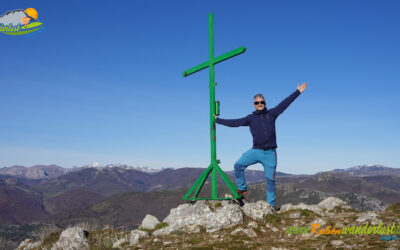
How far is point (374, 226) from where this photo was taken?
7.96 meters

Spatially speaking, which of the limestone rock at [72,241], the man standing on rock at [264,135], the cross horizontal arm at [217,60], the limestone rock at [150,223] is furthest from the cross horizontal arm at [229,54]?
the limestone rock at [72,241]

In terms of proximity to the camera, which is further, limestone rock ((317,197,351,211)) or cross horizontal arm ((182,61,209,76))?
limestone rock ((317,197,351,211))

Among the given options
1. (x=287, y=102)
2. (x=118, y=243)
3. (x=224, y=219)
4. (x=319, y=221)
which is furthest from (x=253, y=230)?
(x=118, y=243)

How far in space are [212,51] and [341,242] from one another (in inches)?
276

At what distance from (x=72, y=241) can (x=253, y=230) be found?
6.24 m

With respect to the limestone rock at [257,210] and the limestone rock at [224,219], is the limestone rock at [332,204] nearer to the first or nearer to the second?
the limestone rock at [257,210]

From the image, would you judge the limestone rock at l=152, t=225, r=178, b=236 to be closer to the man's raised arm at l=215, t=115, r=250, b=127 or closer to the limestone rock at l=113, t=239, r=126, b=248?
the limestone rock at l=113, t=239, r=126, b=248

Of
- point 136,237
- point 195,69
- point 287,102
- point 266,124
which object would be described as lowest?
point 136,237

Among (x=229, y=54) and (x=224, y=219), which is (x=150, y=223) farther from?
(x=229, y=54)

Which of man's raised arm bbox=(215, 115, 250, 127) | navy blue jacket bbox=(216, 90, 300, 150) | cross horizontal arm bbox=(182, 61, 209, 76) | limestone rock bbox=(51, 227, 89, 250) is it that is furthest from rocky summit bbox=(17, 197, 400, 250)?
cross horizontal arm bbox=(182, 61, 209, 76)

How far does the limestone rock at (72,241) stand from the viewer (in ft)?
35.4

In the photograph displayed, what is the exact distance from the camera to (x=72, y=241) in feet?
36.0

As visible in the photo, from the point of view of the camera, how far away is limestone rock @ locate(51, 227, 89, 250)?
35.4ft

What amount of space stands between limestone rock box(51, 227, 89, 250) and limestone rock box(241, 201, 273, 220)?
17.7 feet
